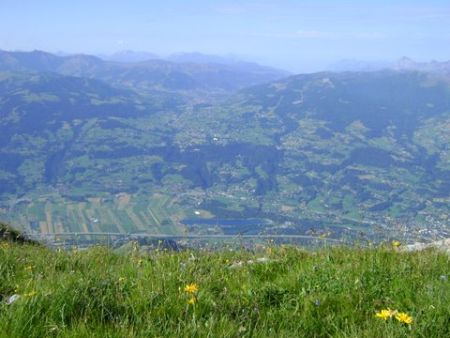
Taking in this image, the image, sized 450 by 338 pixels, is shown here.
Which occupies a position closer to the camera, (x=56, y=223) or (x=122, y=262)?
(x=122, y=262)

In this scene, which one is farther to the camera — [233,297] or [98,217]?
[98,217]

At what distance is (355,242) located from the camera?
791 centimetres

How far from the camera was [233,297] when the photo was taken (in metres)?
5.39

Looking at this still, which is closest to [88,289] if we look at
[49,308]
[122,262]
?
[49,308]

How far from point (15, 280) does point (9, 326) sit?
2.19 meters

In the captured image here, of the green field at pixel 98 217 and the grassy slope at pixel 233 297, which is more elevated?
the grassy slope at pixel 233 297

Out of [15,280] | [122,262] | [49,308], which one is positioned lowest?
[122,262]

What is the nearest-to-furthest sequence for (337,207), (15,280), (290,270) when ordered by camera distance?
(15,280)
(290,270)
(337,207)

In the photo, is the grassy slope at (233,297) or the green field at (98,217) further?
the green field at (98,217)

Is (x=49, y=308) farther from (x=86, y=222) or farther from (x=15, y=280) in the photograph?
(x=86, y=222)

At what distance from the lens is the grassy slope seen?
13.2 ft

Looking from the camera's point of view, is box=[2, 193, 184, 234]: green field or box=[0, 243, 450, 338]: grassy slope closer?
box=[0, 243, 450, 338]: grassy slope

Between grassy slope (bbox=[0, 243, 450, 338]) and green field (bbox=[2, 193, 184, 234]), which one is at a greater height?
grassy slope (bbox=[0, 243, 450, 338])

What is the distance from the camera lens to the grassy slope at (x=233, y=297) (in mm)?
4012
